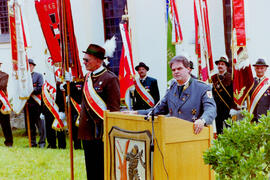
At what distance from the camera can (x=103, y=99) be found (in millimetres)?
5113

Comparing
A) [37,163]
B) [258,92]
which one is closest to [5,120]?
[37,163]

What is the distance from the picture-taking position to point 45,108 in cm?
1003

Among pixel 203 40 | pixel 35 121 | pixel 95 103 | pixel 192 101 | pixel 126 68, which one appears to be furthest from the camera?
pixel 35 121

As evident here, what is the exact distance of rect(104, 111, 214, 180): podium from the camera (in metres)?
3.71

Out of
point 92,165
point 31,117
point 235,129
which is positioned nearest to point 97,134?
point 92,165

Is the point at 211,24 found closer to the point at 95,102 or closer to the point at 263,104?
the point at 263,104

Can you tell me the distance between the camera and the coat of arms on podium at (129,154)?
3875 millimetres

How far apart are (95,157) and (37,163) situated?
3.25m

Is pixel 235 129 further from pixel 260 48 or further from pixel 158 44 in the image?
pixel 158 44

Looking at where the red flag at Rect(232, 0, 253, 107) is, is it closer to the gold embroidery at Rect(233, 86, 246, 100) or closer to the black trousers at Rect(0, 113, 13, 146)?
Result: the gold embroidery at Rect(233, 86, 246, 100)

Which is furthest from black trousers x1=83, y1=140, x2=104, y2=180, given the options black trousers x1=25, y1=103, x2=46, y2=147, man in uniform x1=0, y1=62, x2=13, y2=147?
man in uniform x1=0, y1=62, x2=13, y2=147

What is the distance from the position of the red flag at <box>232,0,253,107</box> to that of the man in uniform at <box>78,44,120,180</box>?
255 cm

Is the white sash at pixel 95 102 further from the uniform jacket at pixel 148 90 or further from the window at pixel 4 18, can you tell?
the window at pixel 4 18

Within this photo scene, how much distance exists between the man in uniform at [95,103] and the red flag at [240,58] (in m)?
2.55
